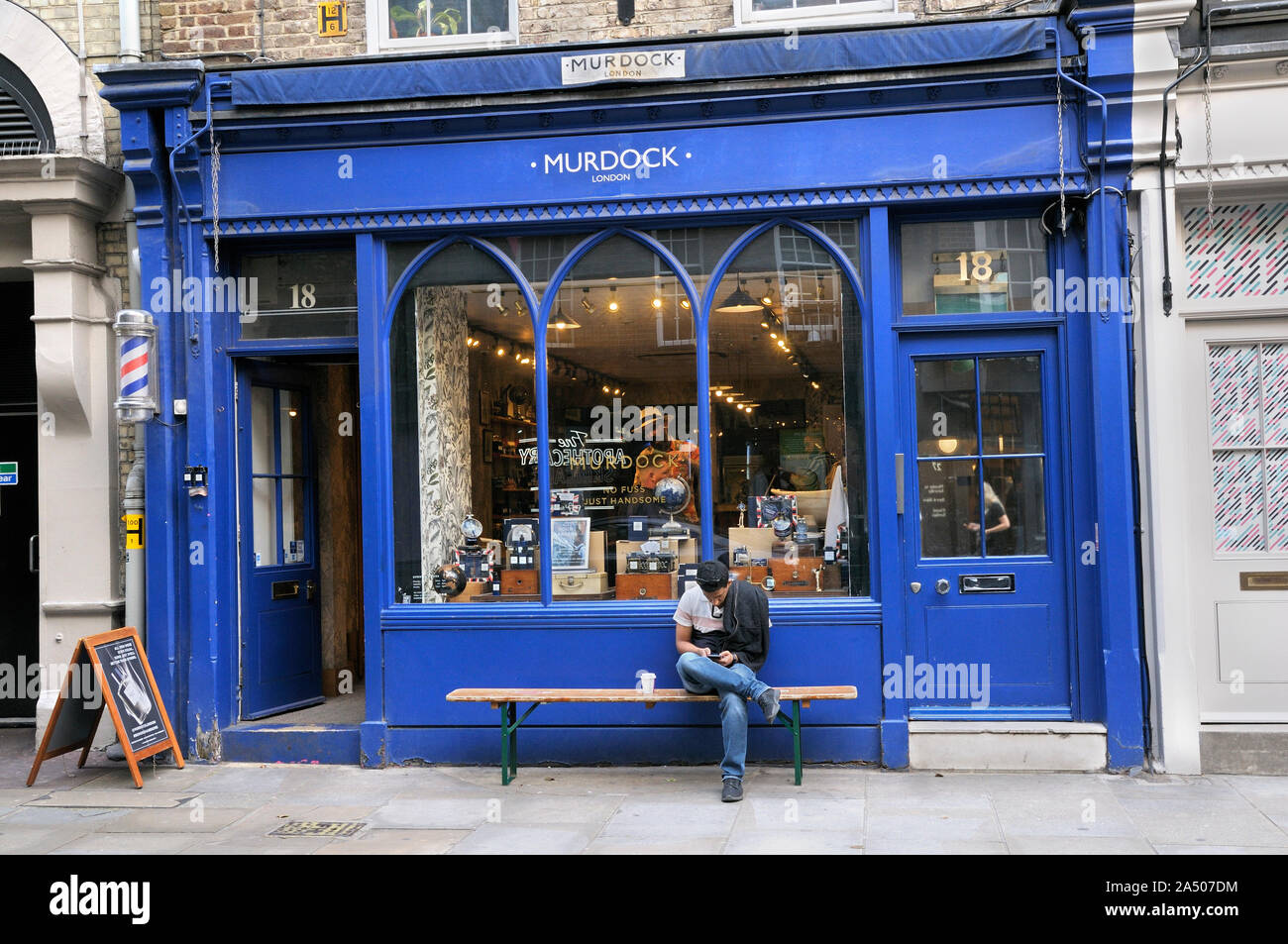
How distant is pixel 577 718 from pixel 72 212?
525 cm

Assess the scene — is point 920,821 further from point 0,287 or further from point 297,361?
point 0,287

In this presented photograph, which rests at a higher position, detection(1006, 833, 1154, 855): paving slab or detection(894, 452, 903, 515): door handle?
detection(894, 452, 903, 515): door handle

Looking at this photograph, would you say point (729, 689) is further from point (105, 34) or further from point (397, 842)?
point (105, 34)

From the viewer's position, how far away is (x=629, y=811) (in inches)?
273

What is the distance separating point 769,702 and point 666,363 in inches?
101

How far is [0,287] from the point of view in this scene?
9.70m

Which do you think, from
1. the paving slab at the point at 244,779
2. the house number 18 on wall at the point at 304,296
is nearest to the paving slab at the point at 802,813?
the paving slab at the point at 244,779

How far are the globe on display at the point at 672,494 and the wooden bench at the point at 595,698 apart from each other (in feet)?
4.19

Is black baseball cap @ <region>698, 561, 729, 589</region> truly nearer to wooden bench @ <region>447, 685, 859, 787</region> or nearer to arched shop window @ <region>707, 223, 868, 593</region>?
wooden bench @ <region>447, 685, 859, 787</region>

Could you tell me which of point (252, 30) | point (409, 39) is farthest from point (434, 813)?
point (252, 30)

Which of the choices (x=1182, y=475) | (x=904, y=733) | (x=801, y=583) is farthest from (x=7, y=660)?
(x=1182, y=475)

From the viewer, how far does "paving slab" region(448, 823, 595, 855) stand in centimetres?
618

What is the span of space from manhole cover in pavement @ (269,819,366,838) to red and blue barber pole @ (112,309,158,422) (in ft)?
10.6

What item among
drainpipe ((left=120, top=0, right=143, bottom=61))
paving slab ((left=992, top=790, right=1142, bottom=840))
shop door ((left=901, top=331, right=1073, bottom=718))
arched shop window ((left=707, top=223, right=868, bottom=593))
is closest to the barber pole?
drainpipe ((left=120, top=0, right=143, bottom=61))
